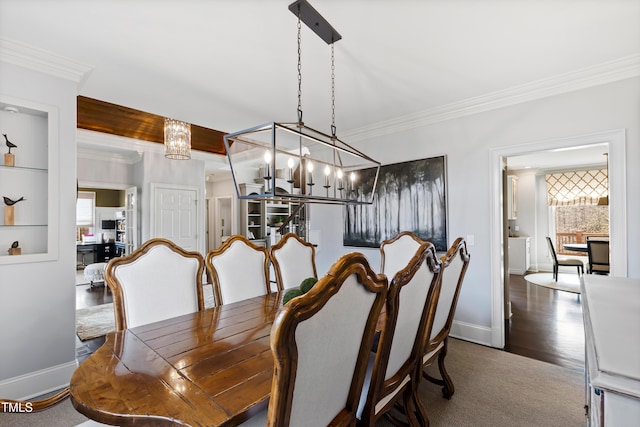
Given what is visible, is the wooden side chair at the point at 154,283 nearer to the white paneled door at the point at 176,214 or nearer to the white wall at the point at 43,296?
the white wall at the point at 43,296

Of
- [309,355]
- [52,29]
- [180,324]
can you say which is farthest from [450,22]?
[52,29]

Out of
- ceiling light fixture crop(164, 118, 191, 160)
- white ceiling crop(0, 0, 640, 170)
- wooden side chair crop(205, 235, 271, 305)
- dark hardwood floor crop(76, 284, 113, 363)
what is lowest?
dark hardwood floor crop(76, 284, 113, 363)

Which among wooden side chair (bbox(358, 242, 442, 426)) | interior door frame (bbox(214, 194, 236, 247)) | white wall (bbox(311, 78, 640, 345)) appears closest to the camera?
wooden side chair (bbox(358, 242, 442, 426))

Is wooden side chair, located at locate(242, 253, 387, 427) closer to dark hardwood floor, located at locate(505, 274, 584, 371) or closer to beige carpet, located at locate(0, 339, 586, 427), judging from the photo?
beige carpet, located at locate(0, 339, 586, 427)

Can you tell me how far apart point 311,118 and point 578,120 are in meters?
2.63

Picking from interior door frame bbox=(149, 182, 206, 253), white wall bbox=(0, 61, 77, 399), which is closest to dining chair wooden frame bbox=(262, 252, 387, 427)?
white wall bbox=(0, 61, 77, 399)

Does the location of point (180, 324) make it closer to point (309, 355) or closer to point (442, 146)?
point (309, 355)

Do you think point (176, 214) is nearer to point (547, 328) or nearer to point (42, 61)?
point (42, 61)

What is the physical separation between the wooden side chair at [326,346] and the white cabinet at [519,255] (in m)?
6.98

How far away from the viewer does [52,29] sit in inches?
77.5

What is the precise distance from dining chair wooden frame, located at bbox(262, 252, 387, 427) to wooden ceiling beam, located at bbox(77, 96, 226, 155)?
149 inches

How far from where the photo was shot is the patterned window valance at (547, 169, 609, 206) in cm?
664

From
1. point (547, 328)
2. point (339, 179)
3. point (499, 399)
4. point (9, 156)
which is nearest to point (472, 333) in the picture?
point (547, 328)

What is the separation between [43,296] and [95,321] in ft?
6.02
